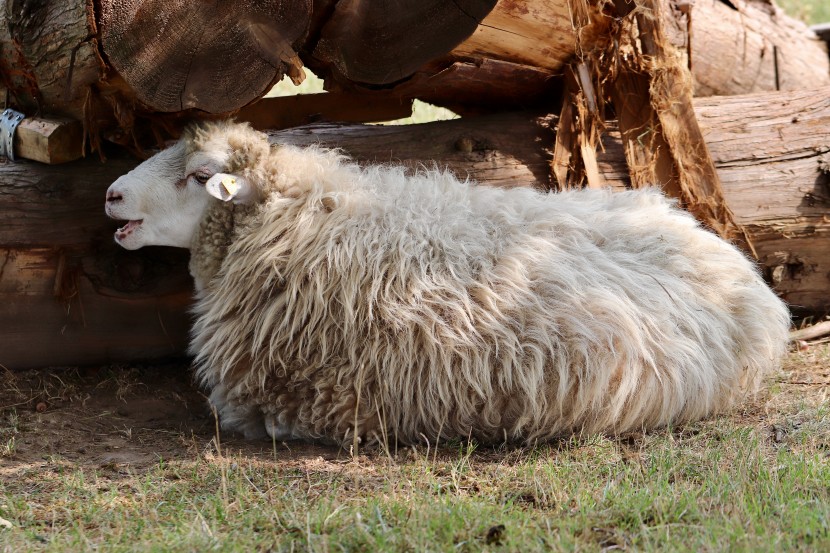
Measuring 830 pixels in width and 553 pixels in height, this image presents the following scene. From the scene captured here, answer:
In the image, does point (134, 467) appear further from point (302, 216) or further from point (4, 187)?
point (4, 187)

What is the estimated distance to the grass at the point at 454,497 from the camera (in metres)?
2.92

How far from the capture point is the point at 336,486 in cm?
349

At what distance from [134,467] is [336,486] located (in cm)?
93

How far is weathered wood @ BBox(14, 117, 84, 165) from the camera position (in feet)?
14.7

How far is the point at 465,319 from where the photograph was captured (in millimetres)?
4004

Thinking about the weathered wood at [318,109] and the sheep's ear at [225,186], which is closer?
the sheep's ear at [225,186]

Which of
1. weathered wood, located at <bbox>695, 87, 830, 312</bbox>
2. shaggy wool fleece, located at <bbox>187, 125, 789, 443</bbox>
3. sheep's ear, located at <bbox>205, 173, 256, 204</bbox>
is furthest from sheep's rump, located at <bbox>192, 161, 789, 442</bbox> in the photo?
weathered wood, located at <bbox>695, 87, 830, 312</bbox>

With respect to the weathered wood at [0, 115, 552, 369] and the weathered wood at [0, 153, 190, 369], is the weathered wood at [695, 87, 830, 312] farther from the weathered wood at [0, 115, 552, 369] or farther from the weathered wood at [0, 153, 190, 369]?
the weathered wood at [0, 153, 190, 369]

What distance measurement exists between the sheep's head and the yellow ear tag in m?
0.04

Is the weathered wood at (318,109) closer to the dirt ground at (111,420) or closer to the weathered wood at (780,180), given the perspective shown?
the dirt ground at (111,420)

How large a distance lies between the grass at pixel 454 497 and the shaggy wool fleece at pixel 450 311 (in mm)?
181

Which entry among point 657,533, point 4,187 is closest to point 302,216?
point 4,187

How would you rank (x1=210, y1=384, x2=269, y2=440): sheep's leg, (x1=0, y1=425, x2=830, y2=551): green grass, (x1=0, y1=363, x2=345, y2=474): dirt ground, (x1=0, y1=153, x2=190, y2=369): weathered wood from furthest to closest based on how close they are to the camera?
(x1=0, y1=153, x2=190, y2=369): weathered wood < (x1=210, y1=384, x2=269, y2=440): sheep's leg < (x1=0, y1=363, x2=345, y2=474): dirt ground < (x1=0, y1=425, x2=830, y2=551): green grass

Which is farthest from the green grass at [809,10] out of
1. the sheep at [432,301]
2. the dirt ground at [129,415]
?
the sheep at [432,301]
